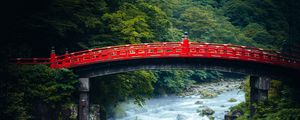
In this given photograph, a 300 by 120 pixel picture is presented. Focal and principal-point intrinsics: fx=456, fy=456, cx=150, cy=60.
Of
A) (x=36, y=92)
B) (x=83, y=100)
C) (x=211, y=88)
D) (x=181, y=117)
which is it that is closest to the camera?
(x=36, y=92)

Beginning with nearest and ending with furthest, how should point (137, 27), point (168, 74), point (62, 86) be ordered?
point (62, 86), point (137, 27), point (168, 74)

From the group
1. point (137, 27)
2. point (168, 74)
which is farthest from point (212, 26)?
point (137, 27)

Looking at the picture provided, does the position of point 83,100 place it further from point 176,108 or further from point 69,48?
point 176,108

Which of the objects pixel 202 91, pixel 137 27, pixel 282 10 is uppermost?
pixel 282 10

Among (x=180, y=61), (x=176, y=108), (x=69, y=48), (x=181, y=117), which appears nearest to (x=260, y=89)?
(x=180, y=61)

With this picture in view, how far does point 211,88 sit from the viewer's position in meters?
71.1

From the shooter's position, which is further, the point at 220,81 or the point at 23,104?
the point at 220,81

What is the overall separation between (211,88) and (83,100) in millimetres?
35521

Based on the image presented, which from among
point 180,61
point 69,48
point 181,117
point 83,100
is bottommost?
point 181,117

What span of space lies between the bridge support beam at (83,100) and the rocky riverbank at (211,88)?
27.9m

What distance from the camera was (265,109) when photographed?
37.1m

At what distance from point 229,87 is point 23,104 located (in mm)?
43761

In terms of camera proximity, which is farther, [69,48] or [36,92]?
[69,48]

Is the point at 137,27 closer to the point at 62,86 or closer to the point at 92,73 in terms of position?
the point at 92,73
